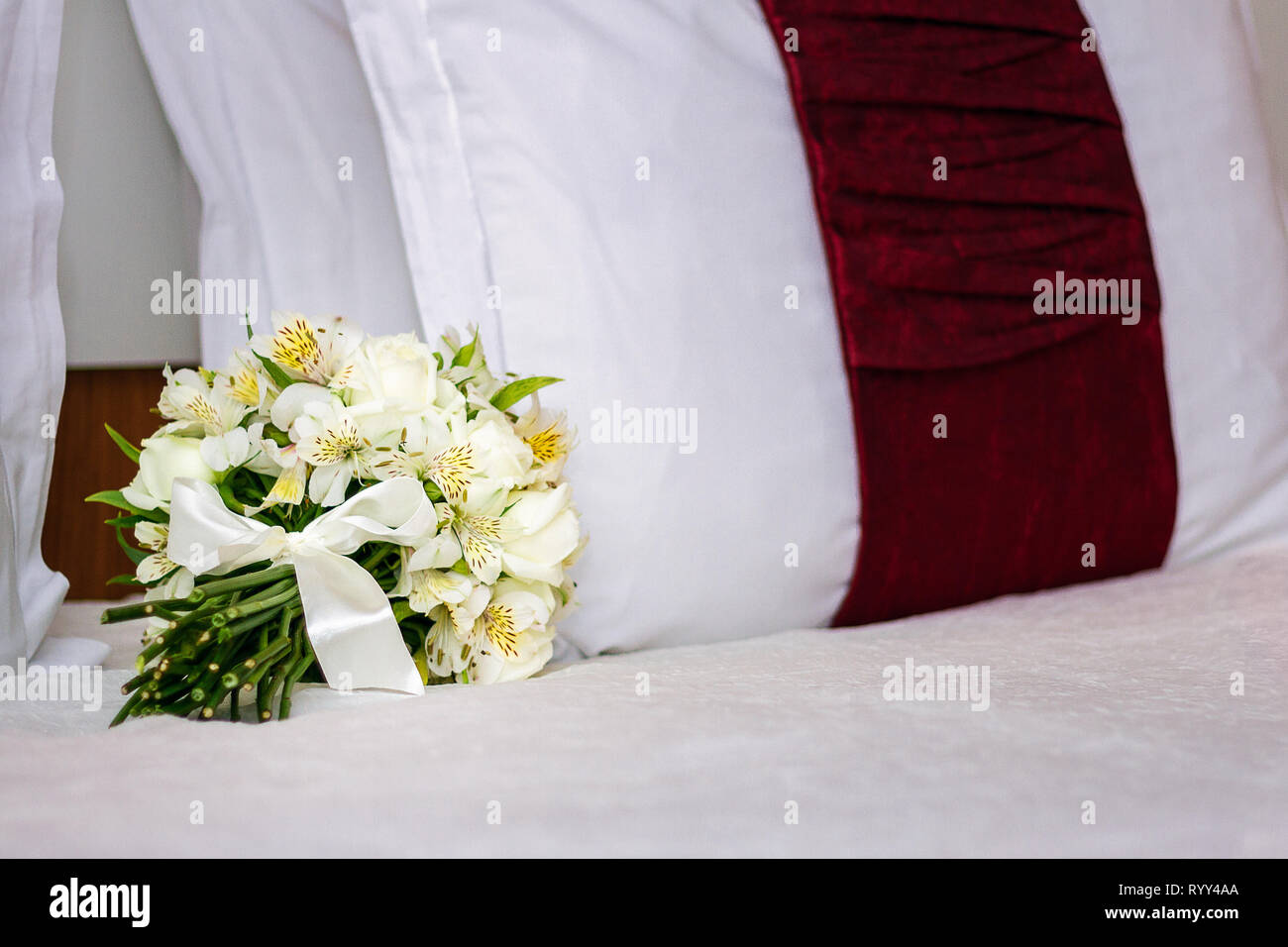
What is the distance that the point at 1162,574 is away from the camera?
1.01m

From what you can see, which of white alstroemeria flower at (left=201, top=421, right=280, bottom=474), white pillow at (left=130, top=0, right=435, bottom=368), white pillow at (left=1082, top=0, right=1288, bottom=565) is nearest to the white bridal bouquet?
white alstroemeria flower at (left=201, top=421, right=280, bottom=474)

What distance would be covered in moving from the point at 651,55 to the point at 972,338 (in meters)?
0.33

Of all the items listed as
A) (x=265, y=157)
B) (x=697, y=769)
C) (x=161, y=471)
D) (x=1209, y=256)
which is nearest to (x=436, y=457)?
(x=161, y=471)

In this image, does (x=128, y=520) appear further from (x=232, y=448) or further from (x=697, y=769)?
(x=697, y=769)

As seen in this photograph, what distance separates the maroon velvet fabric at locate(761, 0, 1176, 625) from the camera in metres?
→ 0.88

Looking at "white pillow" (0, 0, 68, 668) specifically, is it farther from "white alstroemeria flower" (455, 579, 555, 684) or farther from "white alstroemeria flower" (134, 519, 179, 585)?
"white alstroemeria flower" (455, 579, 555, 684)

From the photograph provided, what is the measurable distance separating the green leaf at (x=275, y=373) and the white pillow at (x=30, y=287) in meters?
0.22

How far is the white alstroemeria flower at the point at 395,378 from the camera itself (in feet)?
2.17

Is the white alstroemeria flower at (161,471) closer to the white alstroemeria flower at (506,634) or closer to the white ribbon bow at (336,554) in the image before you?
the white ribbon bow at (336,554)

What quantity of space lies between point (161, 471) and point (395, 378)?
14 cm

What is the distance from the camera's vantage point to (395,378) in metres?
0.67

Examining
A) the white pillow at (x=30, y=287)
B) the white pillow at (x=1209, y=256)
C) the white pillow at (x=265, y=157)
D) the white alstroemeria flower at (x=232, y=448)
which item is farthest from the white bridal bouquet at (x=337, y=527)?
the white pillow at (x=1209, y=256)

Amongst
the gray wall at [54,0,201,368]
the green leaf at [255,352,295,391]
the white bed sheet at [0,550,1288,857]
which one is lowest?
the white bed sheet at [0,550,1288,857]

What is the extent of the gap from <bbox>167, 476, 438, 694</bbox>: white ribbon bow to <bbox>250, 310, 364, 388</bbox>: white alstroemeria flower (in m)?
0.08
